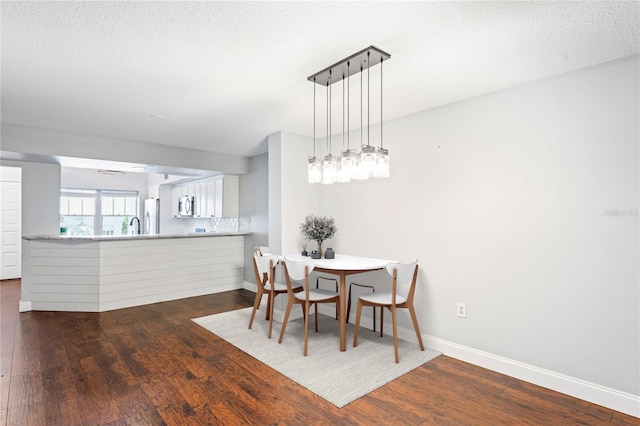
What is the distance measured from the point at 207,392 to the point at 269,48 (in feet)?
8.13

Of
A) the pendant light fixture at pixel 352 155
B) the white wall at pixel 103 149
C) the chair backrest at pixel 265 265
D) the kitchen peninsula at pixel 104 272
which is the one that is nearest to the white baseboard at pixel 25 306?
the kitchen peninsula at pixel 104 272

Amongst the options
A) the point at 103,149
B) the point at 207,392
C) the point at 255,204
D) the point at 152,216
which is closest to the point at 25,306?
the point at 103,149

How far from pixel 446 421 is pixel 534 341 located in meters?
1.10

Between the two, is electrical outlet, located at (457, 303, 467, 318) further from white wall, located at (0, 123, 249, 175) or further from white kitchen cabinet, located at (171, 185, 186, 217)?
white kitchen cabinet, located at (171, 185, 186, 217)

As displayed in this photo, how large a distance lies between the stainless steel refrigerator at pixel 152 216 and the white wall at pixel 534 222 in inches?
269

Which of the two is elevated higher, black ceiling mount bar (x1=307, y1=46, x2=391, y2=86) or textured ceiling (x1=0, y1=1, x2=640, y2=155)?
textured ceiling (x1=0, y1=1, x2=640, y2=155)

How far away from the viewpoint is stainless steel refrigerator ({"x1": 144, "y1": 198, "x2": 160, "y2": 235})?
28.2ft

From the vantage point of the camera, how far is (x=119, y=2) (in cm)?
175

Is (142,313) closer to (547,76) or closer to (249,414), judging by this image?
(249,414)

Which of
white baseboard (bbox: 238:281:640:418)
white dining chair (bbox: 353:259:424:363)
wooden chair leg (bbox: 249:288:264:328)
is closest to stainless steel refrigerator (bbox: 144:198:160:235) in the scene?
wooden chair leg (bbox: 249:288:264:328)

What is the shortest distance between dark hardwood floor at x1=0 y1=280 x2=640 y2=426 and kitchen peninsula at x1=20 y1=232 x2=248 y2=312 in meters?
1.09

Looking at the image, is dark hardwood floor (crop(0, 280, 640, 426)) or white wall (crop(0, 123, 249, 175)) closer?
dark hardwood floor (crop(0, 280, 640, 426))

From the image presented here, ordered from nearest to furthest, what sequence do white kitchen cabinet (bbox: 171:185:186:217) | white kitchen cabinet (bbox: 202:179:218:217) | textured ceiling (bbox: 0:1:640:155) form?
textured ceiling (bbox: 0:1:640:155) < white kitchen cabinet (bbox: 202:179:218:217) < white kitchen cabinet (bbox: 171:185:186:217)

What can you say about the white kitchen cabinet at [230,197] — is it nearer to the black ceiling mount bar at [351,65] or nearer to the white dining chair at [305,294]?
the white dining chair at [305,294]
